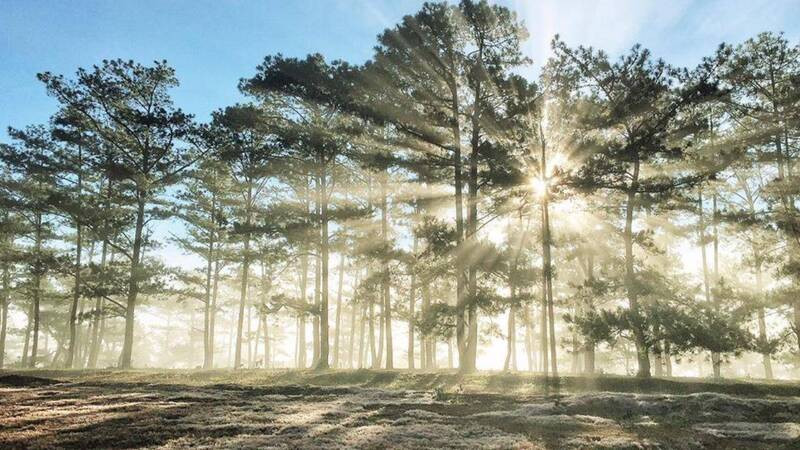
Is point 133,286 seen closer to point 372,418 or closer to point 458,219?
point 458,219

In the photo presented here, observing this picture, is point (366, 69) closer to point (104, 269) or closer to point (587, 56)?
point (587, 56)

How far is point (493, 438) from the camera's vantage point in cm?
859

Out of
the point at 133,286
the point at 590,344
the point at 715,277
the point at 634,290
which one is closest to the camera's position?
the point at 590,344

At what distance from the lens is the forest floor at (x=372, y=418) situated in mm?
7891

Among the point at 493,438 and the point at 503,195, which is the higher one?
the point at 503,195

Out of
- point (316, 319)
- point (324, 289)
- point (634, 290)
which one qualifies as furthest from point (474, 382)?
point (316, 319)

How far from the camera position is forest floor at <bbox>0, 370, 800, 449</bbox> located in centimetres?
789

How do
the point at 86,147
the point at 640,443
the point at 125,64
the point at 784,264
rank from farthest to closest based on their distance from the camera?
1. the point at 86,147
2. the point at 125,64
3. the point at 784,264
4. the point at 640,443

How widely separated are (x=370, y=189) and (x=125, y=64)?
14.1 meters

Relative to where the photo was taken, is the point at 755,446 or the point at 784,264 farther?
the point at 784,264

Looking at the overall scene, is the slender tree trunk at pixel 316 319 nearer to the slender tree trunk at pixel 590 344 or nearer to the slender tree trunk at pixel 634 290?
the slender tree trunk at pixel 590 344

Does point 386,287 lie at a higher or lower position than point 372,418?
higher

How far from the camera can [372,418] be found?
1023cm

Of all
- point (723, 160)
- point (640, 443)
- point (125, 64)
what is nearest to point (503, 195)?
point (723, 160)
